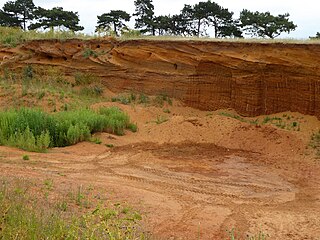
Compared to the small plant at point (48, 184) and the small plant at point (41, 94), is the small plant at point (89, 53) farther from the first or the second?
the small plant at point (48, 184)

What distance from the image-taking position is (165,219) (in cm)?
662

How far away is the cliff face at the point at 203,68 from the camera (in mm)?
14602

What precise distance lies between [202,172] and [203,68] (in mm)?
7163

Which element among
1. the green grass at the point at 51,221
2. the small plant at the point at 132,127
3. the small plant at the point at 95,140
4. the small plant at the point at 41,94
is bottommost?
the small plant at the point at 95,140

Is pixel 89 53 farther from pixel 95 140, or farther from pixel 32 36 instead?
pixel 95 140

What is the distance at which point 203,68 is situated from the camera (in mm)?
16734

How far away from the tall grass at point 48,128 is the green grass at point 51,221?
4.86 m

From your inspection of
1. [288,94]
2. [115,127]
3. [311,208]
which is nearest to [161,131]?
[115,127]

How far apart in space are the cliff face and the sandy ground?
1198mm

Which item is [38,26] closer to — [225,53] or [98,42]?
[98,42]

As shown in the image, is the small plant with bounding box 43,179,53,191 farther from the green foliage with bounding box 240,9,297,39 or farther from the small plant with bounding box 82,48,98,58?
the green foliage with bounding box 240,9,297,39

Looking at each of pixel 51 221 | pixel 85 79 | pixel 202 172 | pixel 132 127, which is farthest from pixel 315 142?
pixel 85 79

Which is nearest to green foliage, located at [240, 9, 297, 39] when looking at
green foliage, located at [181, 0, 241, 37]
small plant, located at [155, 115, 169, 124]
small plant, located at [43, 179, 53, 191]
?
green foliage, located at [181, 0, 241, 37]

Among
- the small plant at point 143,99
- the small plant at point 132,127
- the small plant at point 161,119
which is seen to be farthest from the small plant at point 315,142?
the small plant at point 143,99
